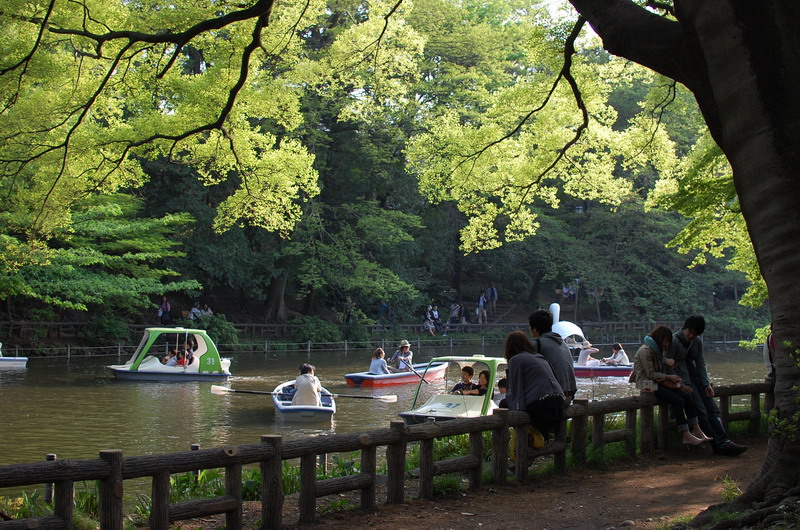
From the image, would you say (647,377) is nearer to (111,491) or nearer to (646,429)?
(646,429)

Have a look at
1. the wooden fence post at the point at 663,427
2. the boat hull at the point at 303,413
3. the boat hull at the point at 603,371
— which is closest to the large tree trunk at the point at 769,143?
the wooden fence post at the point at 663,427

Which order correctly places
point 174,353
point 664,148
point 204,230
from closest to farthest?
point 664,148
point 174,353
point 204,230

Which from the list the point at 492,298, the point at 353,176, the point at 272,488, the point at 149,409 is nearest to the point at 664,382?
the point at 272,488

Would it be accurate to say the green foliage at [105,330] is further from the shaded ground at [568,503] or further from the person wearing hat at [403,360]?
the shaded ground at [568,503]

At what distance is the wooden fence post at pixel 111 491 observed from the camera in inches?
229

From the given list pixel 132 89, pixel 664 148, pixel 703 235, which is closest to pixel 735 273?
pixel 664 148

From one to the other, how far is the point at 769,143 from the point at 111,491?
A: 5599 mm

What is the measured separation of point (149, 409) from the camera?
19422 mm

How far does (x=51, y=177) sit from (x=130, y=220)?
599 inches

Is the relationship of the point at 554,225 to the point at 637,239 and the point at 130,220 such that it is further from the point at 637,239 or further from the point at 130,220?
the point at 130,220

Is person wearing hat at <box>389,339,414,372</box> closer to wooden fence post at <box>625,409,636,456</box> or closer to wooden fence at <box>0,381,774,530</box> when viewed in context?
wooden fence at <box>0,381,774,530</box>

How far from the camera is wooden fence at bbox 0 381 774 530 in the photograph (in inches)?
222

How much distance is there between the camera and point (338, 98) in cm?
3759

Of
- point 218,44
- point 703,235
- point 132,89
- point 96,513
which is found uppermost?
point 218,44
